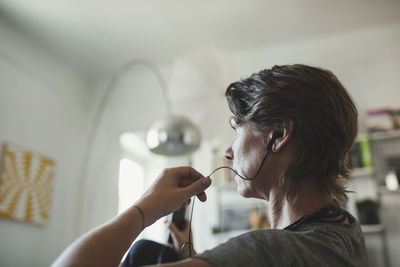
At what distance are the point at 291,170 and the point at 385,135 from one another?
2578 millimetres

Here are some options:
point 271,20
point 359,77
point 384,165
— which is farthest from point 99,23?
point 384,165

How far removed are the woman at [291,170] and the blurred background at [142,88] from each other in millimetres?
1784

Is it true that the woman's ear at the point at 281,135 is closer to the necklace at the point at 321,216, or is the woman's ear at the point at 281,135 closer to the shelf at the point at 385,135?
the necklace at the point at 321,216

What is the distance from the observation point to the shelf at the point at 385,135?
3195mm

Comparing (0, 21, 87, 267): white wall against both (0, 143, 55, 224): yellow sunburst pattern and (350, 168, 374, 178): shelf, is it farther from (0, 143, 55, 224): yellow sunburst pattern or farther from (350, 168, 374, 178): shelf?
(350, 168, 374, 178): shelf

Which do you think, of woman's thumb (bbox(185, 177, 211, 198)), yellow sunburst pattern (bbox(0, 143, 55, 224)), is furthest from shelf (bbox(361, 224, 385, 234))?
yellow sunburst pattern (bbox(0, 143, 55, 224))

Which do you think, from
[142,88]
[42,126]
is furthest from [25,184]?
[142,88]

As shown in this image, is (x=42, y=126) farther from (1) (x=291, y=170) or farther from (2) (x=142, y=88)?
(1) (x=291, y=170)

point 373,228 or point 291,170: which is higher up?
point 291,170

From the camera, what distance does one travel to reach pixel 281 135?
3.21 feet

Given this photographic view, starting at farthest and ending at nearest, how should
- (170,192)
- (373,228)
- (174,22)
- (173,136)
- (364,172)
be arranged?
(174,22)
(364,172)
(373,228)
(173,136)
(170,192)

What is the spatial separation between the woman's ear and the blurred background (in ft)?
6.00

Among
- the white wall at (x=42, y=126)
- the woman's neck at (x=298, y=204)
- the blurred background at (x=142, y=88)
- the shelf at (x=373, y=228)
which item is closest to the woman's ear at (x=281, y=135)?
the woman's neck at (x=298, y=204)

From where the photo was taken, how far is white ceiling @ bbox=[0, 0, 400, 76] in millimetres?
3291
